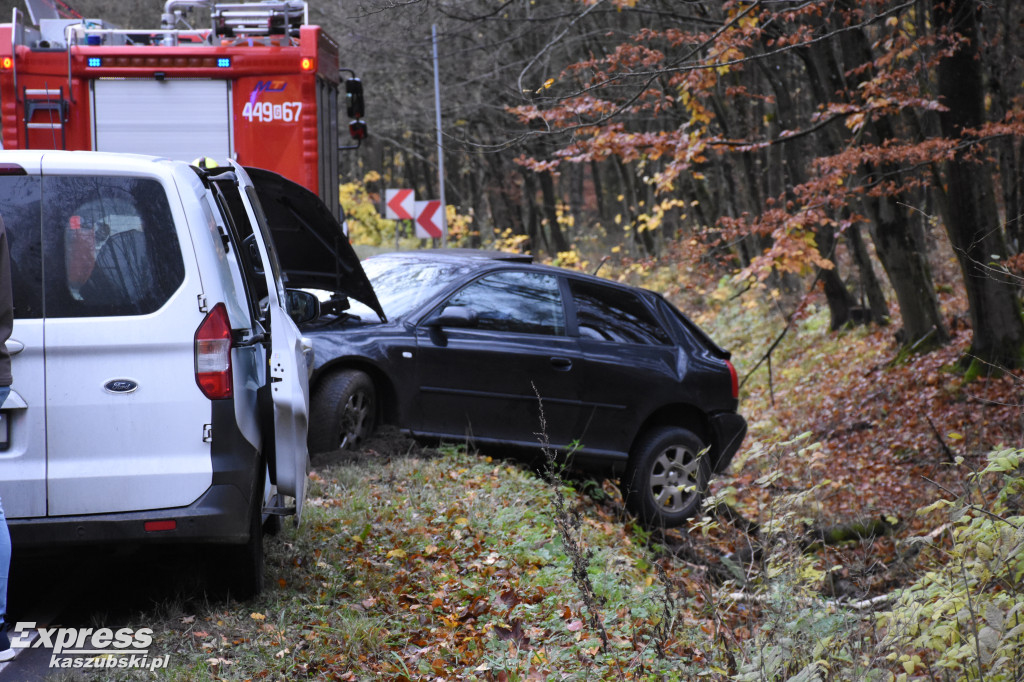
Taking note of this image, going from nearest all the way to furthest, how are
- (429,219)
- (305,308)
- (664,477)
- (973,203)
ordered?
(305,308) < (664,477) < (973,203) < (429,219)

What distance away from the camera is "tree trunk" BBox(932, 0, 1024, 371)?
11203 millimetres

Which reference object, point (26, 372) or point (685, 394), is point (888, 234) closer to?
point (685, 394)

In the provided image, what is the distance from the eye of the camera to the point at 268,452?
530 cm

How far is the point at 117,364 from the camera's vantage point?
15.2 ft

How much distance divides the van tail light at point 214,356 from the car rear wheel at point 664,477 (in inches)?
187

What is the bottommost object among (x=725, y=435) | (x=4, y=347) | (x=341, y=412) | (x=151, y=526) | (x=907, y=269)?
(x=725, y=435)

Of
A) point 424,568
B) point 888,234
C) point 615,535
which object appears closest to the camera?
point 424,568

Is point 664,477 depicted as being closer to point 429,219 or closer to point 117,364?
point 117,364

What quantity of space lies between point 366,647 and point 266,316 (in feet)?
6.13

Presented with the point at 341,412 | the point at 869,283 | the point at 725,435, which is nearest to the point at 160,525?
the point at 341,412

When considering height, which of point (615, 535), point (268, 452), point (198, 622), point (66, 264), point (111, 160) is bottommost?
point (615, 535)

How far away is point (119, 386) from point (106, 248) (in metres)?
0.61

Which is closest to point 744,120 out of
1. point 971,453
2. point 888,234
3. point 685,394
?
point 888,234
